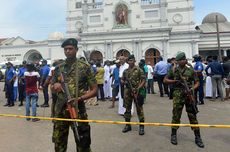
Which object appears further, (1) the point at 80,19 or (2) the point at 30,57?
(2) the point at 30,57

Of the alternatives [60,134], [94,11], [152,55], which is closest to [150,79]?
[60,134]

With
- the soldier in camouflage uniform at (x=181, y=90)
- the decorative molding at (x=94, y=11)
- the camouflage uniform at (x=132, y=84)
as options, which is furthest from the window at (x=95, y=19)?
the soldier in camouflage uniform at (x=181, y=90)

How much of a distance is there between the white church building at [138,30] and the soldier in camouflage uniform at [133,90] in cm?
2731

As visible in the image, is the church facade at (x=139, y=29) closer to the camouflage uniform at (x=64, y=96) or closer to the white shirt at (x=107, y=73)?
the white shirt at (x=107, y=73)

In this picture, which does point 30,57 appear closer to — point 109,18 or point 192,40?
→ point 109,18

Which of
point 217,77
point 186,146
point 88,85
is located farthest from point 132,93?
point 217,77

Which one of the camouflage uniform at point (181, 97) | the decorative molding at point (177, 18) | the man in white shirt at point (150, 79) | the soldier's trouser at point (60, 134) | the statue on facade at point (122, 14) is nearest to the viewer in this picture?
the soldier's trouser at point (60, 134)

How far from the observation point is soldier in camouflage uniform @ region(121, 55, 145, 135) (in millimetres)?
6094

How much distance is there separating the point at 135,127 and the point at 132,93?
1.09 m

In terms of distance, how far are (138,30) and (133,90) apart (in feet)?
95.4

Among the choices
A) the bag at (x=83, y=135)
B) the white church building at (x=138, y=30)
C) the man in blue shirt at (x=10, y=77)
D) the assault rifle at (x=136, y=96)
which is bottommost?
the bag at (x=83, y=135)

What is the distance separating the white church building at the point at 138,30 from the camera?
34.5m

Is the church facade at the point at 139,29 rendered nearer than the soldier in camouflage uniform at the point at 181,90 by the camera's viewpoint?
No

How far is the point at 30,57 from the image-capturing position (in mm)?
42750
